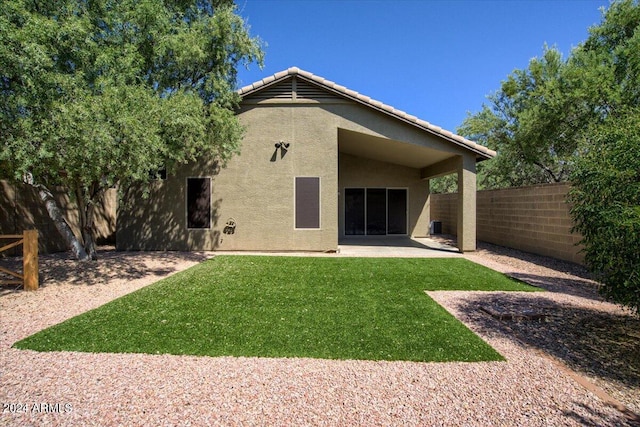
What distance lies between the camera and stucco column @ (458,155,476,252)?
11359 millimetres

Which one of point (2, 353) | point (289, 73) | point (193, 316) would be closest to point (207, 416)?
point (193, 316)

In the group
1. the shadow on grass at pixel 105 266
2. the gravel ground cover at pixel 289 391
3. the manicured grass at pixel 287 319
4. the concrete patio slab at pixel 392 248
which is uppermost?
the concrete patio slab at pixel 392 248

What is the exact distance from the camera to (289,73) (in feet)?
36.7

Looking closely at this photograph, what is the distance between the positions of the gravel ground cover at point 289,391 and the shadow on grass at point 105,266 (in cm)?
350

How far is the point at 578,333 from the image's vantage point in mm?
4648

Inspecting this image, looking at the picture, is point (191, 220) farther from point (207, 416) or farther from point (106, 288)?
point (207, 416)

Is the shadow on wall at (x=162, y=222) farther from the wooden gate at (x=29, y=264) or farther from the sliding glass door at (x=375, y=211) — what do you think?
the sliding glass door at (x=375, y=211)

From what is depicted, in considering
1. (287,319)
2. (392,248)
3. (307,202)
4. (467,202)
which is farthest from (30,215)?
(467,202)

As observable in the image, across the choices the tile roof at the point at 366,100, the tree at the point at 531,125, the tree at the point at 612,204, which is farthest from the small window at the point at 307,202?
the tree at the point at 531,125

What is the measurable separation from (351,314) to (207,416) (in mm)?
2883

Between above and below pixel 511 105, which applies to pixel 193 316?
below

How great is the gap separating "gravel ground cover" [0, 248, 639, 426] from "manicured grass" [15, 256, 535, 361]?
10.6 inches

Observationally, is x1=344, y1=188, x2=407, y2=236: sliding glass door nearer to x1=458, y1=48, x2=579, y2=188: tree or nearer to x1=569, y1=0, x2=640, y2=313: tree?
x1=458, y1=48, x2=579, y2=188: tree

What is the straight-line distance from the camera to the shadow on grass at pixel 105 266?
301 inches
